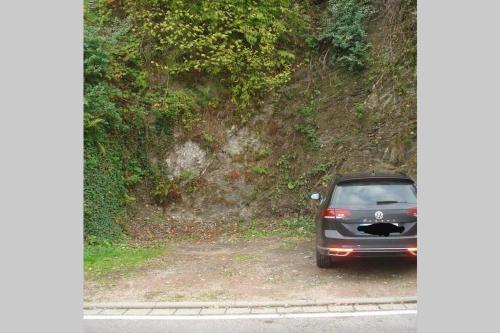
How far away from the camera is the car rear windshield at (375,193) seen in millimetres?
8430

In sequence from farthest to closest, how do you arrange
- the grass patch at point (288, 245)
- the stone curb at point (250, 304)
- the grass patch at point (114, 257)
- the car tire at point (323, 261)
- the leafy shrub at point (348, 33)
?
1. the leafy shrub at point (348, 33)
2. the grass patch at point (288, 245)
3. the grass patch at point (114, 257)
4. the car tire at point (323, 261)
5. the stone curb at point (250, 304)

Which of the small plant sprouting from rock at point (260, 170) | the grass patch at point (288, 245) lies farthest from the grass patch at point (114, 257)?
the small plant sprouting from rock at point (260, 170)

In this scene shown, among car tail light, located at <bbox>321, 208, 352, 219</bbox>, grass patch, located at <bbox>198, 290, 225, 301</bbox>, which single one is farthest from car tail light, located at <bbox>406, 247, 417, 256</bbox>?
grass patch, located at <bbox>198, 290, 225, 301</bbox>

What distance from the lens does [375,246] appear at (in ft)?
27.0

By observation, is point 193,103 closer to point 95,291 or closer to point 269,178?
point 269,178

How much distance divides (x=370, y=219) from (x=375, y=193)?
0.51m

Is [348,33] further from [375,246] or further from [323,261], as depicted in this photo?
[375,246]

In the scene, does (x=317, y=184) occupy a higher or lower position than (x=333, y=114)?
lower

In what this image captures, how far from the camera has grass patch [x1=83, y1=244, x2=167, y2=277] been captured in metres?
9.66

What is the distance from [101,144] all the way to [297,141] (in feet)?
18.6

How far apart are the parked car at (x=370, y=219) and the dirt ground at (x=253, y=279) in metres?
0.59

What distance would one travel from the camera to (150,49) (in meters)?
15.1

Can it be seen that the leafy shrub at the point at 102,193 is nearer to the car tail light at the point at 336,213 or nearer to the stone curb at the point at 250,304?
the stone curb at the point at 250,304

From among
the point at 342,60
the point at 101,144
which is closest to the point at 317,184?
the point at 342,60
